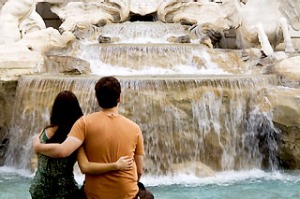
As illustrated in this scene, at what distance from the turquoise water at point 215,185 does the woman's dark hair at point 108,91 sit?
3666 mm

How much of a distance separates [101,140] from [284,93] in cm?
610

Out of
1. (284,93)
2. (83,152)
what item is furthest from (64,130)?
(284,93)

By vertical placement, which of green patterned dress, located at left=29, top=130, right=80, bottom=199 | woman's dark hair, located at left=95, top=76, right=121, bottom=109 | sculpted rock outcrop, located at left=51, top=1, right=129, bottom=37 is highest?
sculpted rock outcrop, located at left=51, top=1, right=129, bottom=37

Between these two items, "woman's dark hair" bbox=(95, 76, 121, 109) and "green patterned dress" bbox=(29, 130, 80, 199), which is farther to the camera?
"green patterned dress" bbox=(29, 130, 80, 199)

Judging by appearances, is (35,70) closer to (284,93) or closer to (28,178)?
(28,178)

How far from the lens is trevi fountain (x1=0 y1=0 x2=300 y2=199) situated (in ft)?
27.2

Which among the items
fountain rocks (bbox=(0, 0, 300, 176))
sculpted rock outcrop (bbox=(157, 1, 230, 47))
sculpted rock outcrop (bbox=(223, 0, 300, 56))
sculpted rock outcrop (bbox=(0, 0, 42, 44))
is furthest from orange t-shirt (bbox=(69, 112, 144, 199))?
sculpted rock outcrop (bbox=(157, 1, 230, 47))

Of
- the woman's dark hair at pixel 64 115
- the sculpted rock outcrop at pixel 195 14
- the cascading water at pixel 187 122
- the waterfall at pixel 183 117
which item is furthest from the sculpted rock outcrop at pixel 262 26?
the woman's dark hair at pixel 64 115

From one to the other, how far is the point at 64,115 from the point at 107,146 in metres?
0.35

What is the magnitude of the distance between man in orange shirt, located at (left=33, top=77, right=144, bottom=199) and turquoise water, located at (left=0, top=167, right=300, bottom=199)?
3560 millimetres

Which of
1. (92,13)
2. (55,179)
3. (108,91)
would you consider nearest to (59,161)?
(55,179)

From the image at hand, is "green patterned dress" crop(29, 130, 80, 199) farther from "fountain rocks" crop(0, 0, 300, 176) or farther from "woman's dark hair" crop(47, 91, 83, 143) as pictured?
"fountain rocks" crop(0, 0, 300, 176)

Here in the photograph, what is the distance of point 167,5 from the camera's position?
49.8 ft

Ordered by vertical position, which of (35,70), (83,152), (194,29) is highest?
(194,29)
